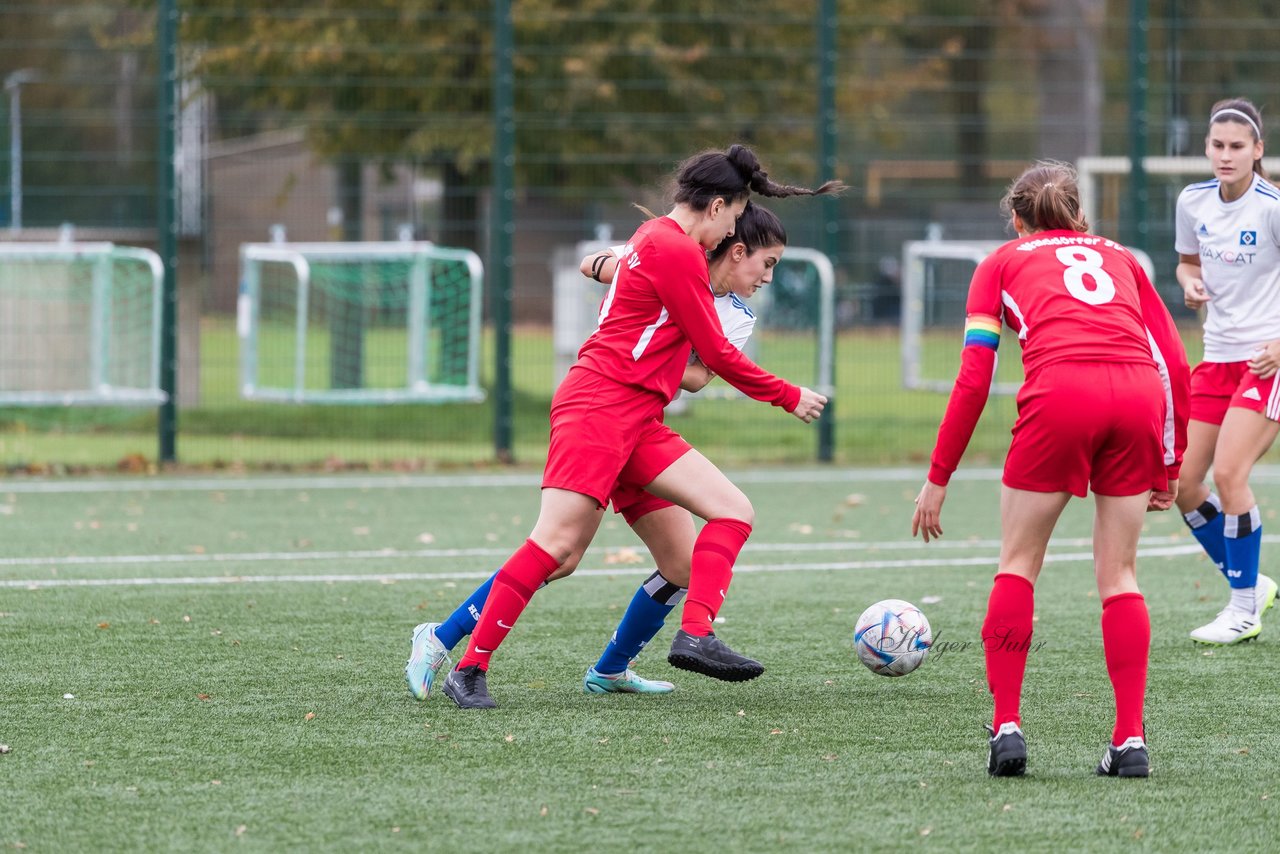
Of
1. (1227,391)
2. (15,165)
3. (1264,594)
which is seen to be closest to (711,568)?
(1227,391)

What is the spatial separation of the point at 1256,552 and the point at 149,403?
27.2 ft

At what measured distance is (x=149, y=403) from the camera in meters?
12.5

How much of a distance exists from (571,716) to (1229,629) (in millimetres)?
2757

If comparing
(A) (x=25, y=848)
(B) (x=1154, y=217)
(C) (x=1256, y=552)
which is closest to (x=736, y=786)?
(A) (x=25, y=848)

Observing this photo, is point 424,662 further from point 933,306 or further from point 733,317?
point 933,306

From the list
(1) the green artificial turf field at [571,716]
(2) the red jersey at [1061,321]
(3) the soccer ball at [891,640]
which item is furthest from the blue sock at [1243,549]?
(2) the red jersey at [1061,321]

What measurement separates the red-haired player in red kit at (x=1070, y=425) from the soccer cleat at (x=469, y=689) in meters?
1.60

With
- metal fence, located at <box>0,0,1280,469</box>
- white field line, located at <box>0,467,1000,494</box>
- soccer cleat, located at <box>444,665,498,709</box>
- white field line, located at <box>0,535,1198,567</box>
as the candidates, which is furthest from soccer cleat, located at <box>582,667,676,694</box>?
metal fence, located at <box>0,0,1280,469</box>

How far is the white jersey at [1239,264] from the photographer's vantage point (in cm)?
669

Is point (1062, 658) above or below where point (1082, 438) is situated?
below

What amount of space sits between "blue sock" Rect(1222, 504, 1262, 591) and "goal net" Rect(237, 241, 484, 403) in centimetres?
739

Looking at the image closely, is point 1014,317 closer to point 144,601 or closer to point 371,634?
point 371,634

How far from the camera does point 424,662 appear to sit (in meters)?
5.51

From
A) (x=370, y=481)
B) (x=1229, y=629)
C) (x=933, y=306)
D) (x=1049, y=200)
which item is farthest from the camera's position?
(x=933, y=306)
